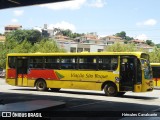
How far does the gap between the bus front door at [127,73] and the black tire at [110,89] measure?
1.44 feet

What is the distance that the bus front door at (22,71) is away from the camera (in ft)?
79.7

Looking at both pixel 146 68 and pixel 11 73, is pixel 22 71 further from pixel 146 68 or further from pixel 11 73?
pixel 146 68

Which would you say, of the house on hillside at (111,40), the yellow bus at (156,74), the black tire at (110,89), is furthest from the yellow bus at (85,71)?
the house on hillside at (111,40)

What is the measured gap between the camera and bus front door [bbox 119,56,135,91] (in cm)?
1996

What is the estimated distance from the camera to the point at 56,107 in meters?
12.0

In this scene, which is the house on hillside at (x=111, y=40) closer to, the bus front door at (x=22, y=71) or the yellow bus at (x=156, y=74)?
the yellow bus at (x=156, y=74)

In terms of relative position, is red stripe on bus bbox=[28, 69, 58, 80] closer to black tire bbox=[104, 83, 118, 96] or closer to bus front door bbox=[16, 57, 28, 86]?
bus front door bbox=[16, 57, 28, 86]

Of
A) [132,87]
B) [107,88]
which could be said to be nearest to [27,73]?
[107,88]

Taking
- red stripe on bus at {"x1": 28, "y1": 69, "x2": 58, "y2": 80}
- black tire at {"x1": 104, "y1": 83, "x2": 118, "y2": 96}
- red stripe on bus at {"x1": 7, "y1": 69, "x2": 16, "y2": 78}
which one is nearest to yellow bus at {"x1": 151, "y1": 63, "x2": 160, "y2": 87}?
black tire at {"x1": 104, "y1": 83, "x2": 118, "y2": 96}

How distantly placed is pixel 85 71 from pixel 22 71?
5.18 m

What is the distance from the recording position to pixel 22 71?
80.2 feet

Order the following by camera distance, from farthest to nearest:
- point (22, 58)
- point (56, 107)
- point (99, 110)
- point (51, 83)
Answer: point (22, 58) < point (51, 83) < point (99, 110) < point (56, 107)

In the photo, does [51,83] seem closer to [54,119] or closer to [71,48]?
[54,119]

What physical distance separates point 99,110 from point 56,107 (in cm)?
203
